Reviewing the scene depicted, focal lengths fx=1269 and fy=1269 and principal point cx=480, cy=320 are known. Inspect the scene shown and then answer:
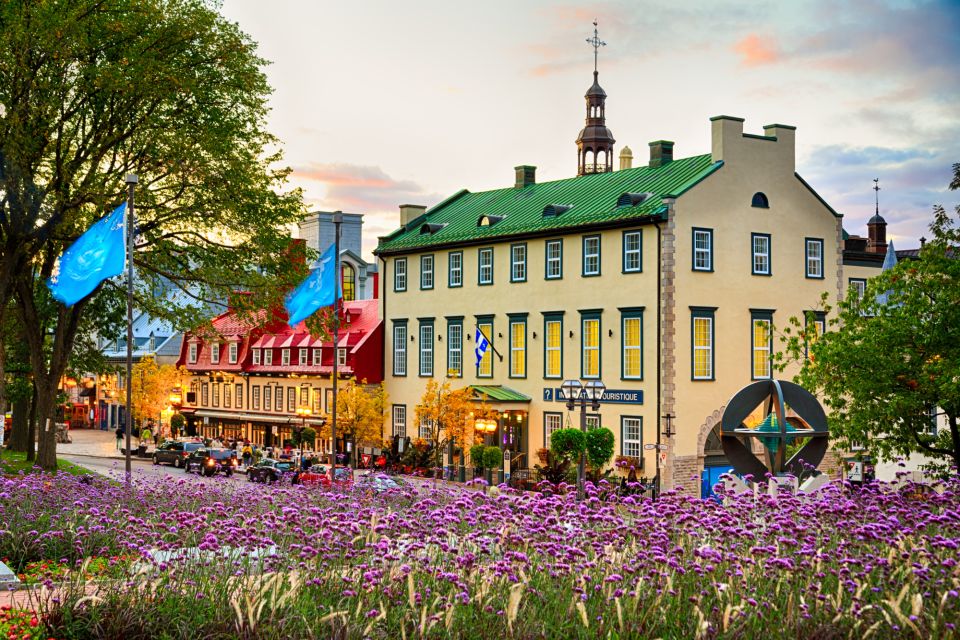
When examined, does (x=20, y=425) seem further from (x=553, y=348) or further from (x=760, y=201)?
(x=760, y=201)

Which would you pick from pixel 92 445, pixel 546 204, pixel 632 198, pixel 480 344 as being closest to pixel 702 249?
pixel 632 198

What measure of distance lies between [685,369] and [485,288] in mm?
13617

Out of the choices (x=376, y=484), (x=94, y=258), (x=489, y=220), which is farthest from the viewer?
(x=489, y=220)

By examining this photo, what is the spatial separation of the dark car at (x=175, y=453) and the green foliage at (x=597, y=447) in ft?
83.4

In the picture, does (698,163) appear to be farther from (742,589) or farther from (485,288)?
(742,589)

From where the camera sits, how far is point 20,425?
66312 millimetres

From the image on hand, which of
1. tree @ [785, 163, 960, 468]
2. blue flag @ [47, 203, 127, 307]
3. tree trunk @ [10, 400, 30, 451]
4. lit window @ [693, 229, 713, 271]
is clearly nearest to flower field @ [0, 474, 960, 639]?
tree @ [785, 163, 960, 468]

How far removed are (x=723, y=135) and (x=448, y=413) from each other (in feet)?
61.3

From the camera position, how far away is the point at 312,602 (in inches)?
527

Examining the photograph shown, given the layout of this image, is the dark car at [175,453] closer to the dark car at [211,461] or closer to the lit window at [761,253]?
the dark car at [211,461]

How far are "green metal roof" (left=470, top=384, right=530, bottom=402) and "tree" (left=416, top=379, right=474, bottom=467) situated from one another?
59 cm

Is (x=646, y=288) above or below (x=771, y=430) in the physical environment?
above

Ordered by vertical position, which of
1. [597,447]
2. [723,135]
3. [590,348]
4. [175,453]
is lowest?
[175,453]

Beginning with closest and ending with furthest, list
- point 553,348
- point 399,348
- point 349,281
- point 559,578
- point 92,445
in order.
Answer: point 559,578 → point 553,348 → point 399,348 → point 92,445 → point 349,281
